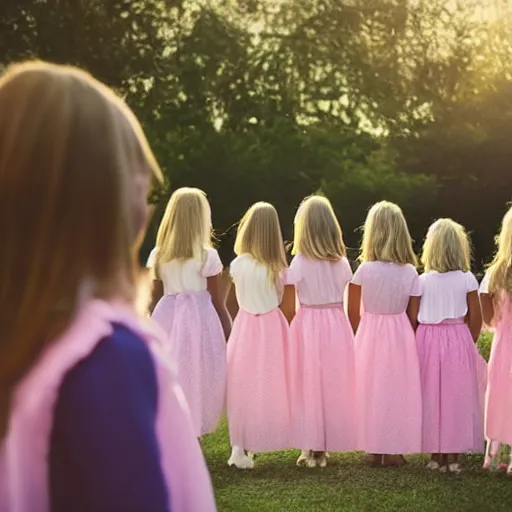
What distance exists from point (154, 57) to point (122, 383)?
29847mm

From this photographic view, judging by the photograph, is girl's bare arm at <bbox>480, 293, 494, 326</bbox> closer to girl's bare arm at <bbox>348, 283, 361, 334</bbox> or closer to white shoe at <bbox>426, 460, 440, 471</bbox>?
girl's bare arm at <bbox>348, 283, 361, 334</bbox>

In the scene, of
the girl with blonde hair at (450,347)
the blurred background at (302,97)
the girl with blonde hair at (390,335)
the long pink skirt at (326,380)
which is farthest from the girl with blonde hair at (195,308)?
the blurred background at (302,97)

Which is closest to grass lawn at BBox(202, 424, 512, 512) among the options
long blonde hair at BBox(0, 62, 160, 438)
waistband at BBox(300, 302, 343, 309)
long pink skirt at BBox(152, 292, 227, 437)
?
long pink skirt at BBox(152, 292, 227, 437)

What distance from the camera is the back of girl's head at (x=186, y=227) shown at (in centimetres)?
823

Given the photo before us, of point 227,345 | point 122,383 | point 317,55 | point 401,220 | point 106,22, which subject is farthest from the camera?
point 317,55

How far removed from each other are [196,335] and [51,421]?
7129 millimetres

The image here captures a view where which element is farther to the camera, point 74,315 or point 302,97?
point 302,97

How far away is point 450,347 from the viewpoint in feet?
26.7

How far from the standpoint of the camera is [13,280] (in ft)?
5.03

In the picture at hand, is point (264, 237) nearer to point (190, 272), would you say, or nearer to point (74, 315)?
point (190, 272)

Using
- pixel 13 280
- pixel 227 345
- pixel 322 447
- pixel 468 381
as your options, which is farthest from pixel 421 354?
pixel 13 280

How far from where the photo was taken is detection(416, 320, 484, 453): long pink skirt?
8.13 meters

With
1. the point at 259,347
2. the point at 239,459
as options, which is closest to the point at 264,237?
the point at 259,347

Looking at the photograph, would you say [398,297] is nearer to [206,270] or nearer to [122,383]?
[206,270]
